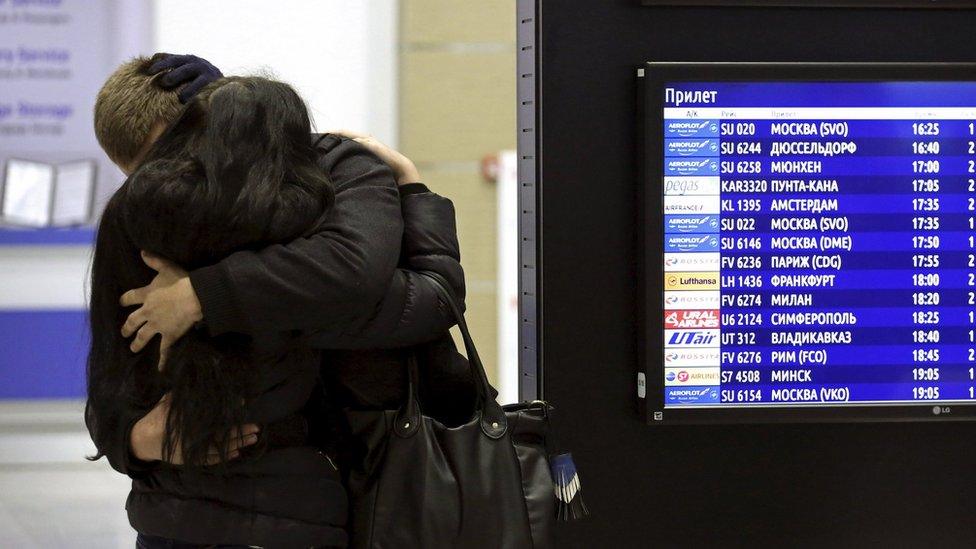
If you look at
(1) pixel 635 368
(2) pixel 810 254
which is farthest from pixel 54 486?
(2) pixel 810 254

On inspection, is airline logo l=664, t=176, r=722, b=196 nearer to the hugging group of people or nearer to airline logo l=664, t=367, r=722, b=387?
airline logo l=664, t=367, r=722, b=387

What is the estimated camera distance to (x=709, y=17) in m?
1.57

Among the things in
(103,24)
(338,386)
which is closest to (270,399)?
(338,386)

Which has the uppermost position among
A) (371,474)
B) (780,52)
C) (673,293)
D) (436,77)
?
(436,77)

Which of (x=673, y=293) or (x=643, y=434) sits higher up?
(x=673, y=293)

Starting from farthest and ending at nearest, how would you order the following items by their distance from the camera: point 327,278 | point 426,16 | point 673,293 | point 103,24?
point 103,24 → point 426,16 → point 673,293 → point 327,278

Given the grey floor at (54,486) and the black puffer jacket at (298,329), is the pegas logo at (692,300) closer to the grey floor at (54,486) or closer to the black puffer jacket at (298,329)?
the black puffer jacket at (298,329)

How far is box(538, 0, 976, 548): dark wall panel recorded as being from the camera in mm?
1559

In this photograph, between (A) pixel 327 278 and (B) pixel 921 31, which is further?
(B) pixel 921 31

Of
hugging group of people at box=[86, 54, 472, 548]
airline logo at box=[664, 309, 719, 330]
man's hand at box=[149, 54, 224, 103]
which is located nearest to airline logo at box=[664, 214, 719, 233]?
airline logo at box=[664, 309, 719, 330]

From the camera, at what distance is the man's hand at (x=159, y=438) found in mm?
1201

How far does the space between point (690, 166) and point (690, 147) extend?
0.03 m

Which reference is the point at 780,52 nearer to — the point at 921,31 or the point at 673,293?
the point at 921,31

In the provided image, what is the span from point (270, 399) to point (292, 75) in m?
3.75
